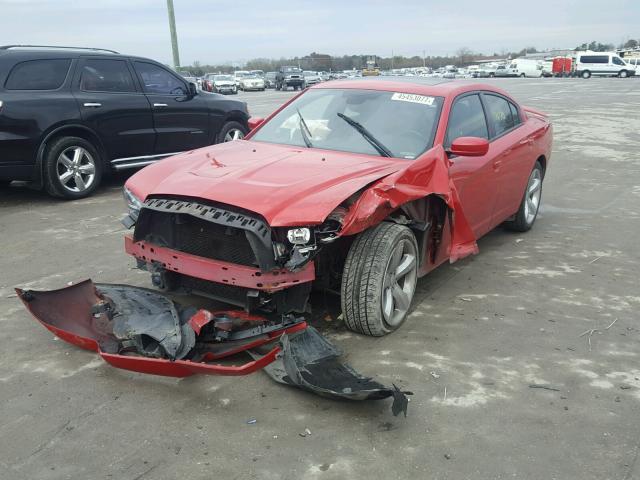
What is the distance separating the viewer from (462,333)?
419cm

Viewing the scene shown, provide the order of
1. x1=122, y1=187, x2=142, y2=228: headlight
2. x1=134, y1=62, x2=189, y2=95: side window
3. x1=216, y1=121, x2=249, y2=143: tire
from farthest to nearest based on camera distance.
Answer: x1=216, y1=121, x2=249, y2=143: tire → x1=134, y1=62, x2=189, y2=95: side window → x1=122, y1=187, x2=142, y2=228: headlight

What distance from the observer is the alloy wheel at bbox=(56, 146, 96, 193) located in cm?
798

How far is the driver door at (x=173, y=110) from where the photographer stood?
904 cm

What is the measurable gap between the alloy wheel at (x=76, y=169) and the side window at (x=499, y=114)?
5.26 meters

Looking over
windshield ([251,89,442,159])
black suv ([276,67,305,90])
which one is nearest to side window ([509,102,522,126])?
windshield ([251,89,442,159])

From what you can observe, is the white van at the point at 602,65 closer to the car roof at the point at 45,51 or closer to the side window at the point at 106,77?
the side window at the point at 106,77

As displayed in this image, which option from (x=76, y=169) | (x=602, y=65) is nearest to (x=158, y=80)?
(x=76, y=169)

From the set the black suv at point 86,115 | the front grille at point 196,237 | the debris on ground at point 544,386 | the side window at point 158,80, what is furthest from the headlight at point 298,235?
the side window at point 158,80

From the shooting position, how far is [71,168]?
8.09 m

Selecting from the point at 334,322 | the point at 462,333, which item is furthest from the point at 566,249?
the point at 334,322

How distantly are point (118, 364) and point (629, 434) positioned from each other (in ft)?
8.87

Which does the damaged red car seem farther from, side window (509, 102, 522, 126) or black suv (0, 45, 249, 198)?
black suv (0, 45, 249, 198)

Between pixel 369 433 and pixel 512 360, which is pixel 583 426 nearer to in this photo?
pixel 512 360

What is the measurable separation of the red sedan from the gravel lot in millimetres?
458
